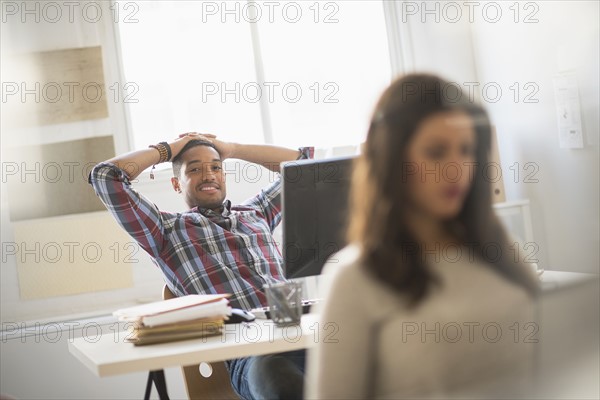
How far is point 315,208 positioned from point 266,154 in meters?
1.19

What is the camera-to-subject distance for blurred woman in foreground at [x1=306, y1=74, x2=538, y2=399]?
32.4 inches

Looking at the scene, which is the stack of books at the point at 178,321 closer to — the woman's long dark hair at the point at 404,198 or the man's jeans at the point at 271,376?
the man's jeans at the point at 271,376

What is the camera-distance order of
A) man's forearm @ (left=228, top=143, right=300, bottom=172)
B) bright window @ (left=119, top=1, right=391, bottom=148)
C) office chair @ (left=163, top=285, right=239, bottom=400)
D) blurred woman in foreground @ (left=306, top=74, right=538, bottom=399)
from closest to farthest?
blurred woman in foreground @ (left=306, top=74, right=538, bottom=399) < office chair @ (left=163, top=285, right=239, bottom=400) < man's forearm @ (left=228, top=143, right=300, bottom=172) < bright window @ (left=119, top=1, right=391, bottom=148)

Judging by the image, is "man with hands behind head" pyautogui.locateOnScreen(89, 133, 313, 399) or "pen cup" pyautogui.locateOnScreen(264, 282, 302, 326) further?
"man with hands behind head" pyautogui.locateOnScreen(89, 133, 313, 399)

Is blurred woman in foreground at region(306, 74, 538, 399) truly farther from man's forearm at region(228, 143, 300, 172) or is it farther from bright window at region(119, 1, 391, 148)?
bright window at region(119, 1, 391, 148)

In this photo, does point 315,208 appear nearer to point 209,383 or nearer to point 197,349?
point 197,349

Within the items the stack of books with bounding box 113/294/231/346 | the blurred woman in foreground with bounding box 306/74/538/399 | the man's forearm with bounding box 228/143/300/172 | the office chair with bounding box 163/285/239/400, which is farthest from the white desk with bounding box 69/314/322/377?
the man's forearm with bounding box 228/143/300/172

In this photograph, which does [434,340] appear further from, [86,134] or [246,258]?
[86,134]

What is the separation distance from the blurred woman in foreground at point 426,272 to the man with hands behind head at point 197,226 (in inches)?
63.8

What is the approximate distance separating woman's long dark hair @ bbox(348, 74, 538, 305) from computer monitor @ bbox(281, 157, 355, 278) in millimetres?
948

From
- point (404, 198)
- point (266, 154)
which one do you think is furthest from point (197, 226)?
point (404, 198)

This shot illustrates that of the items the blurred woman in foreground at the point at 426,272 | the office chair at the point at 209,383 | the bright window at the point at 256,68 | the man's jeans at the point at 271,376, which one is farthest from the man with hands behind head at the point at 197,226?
the blurred woman in foreground at the point at 426,272

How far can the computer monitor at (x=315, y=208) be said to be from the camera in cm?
190

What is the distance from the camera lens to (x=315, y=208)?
1907 millimetres
